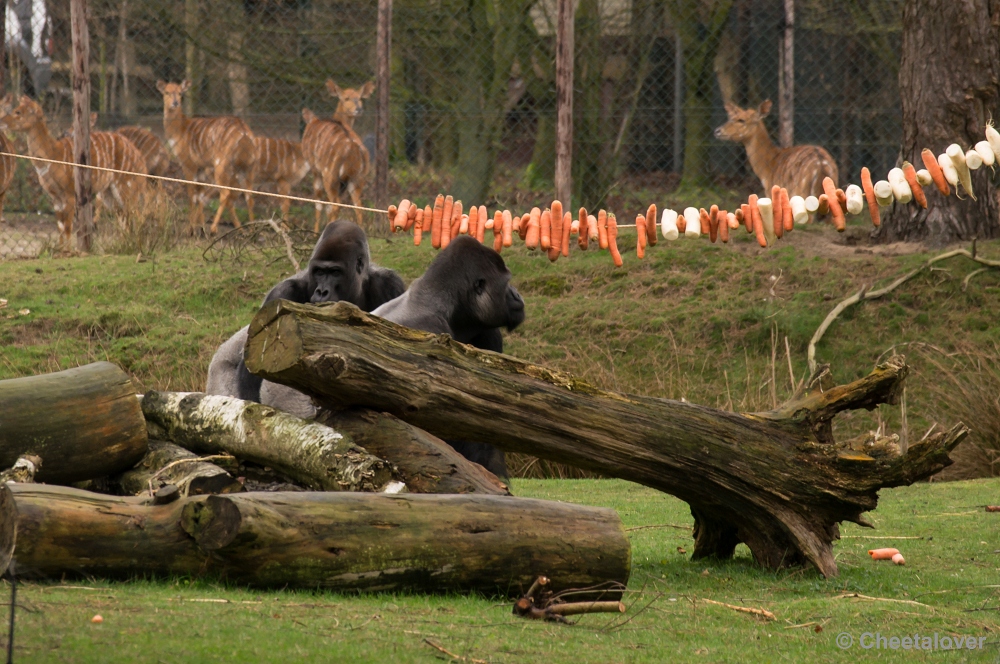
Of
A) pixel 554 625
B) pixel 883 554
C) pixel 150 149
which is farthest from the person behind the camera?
pixel 150 149

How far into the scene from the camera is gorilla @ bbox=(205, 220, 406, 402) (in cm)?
613

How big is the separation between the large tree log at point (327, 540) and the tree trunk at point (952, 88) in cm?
785

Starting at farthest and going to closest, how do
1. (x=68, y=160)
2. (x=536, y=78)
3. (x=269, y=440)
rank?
1. (x=536, y=78)
2. (x=68, y=160)
3. (x=269, y=440)

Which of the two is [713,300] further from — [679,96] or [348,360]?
[348,360]

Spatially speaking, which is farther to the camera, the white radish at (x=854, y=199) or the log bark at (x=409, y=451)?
the white radish at (x=854, y=199)

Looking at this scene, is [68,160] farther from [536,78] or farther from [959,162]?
[959,162]

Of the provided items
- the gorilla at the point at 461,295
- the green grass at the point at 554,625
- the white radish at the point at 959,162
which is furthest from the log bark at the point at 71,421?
the white radish at the point at 959,162

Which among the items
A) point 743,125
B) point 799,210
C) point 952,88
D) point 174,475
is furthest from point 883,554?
point 743,125

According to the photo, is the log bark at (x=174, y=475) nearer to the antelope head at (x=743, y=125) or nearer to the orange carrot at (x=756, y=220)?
the orange carrot at (x=756, y=220)

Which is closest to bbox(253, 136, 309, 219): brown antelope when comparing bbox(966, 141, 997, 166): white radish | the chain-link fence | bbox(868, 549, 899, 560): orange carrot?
the chain-link fence

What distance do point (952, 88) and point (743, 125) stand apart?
14.1 ft

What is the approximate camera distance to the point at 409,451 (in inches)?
177

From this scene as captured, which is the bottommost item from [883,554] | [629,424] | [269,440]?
[883,554]

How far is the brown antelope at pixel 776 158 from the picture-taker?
13.0 meters
